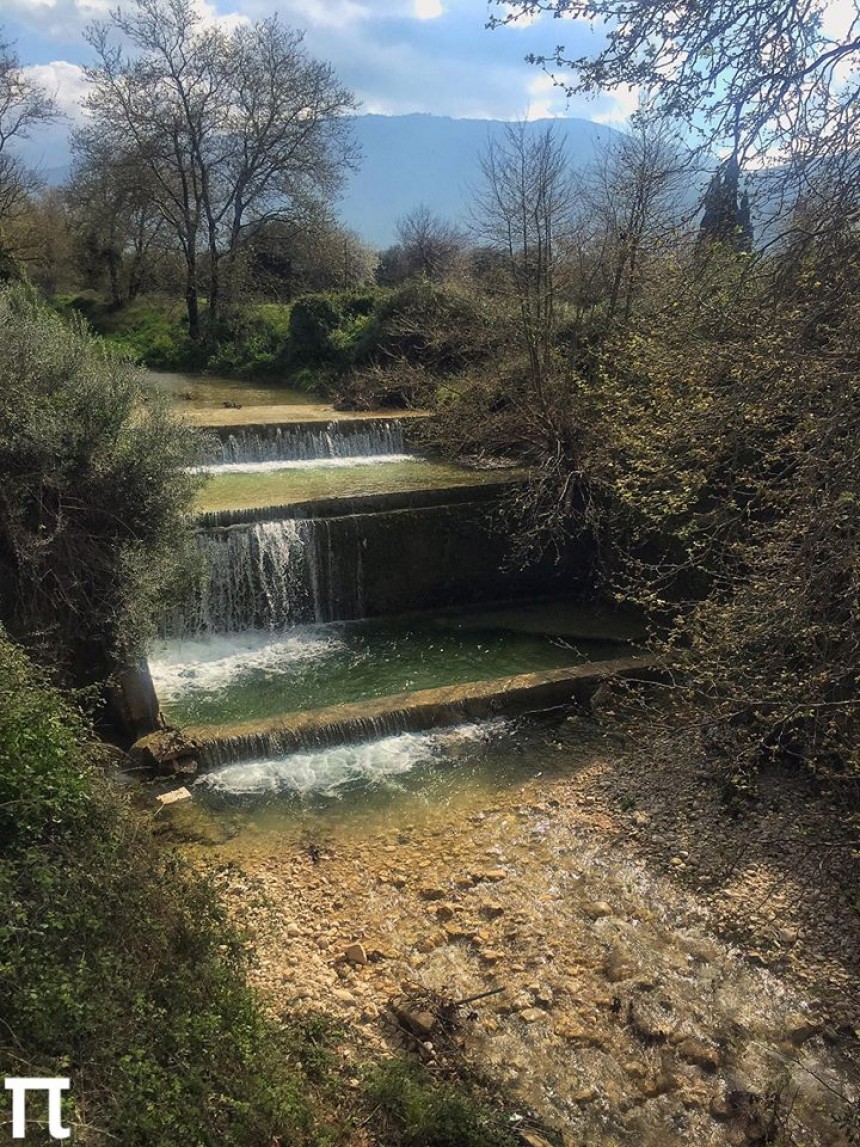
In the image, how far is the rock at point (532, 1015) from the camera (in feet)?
12.9

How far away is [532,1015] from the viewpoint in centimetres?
396

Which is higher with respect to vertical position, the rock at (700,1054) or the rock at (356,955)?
the rock at (356,955)

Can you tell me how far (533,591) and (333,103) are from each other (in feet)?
55.2

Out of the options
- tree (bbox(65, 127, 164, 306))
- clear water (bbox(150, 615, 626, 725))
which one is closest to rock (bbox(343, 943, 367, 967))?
clear water (bbox(150, 615, 626, 725))

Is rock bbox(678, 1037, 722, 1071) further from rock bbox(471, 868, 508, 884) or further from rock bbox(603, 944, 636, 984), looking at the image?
rock bbox(471, 868, 508, 884)

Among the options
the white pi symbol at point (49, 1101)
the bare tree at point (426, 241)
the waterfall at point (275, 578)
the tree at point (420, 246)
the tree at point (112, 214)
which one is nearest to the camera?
the white pi symbol at point (49, 1101)

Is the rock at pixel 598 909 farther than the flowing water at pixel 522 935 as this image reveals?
Yes

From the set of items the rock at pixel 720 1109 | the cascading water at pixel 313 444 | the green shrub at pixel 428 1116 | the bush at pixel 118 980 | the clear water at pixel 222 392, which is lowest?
the rock at pixel 720 1109

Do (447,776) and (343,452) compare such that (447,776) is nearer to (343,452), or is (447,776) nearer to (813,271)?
(813,271)

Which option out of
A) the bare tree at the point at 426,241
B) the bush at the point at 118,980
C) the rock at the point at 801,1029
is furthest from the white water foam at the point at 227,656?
the bare tree at the point at 426,241

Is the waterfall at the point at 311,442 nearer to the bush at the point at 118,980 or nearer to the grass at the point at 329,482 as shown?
the grass at the point at 329,482

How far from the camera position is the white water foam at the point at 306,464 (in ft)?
36.3

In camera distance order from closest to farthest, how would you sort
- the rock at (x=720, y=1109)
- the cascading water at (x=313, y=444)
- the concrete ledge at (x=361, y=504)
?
the rock at (x=720, y=1109) → the concrete ledge at (x=361, y=504) → the cascading water at (x=313, y=444)

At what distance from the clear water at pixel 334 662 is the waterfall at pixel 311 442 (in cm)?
355
